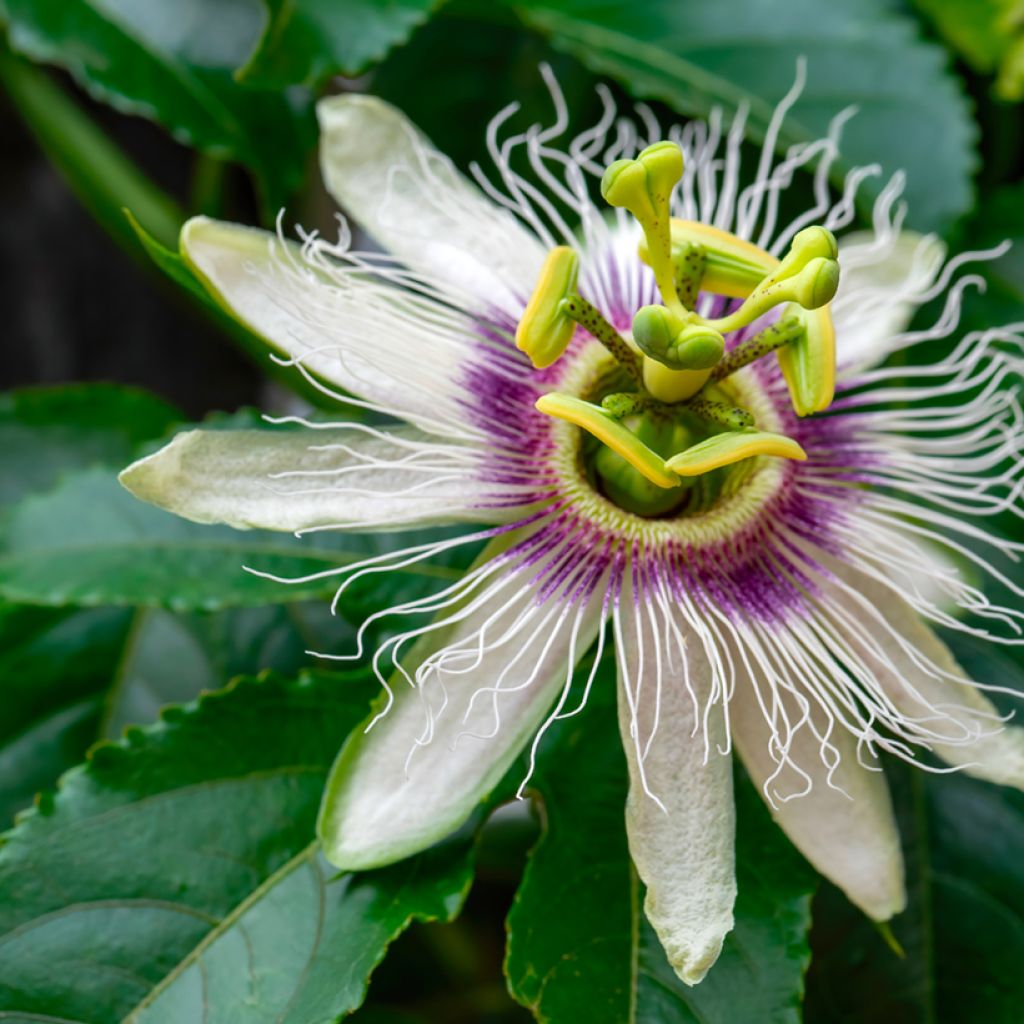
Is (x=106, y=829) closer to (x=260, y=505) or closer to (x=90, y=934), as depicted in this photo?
(x=90, y=934)

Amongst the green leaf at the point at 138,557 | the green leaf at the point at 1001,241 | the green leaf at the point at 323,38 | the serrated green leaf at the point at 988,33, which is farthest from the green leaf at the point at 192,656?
the serrated green leaf at the point at 988,33

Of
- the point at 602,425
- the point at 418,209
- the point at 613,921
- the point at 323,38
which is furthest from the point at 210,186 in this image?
the point at 613,921

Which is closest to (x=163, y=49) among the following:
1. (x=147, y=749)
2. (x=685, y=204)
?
(x=685, y=204)

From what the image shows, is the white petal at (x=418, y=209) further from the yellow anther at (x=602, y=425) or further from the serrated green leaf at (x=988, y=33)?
the serrated green leaf at (x=988, y=33)

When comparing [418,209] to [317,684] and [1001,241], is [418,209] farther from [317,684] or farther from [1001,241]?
[1001,241]

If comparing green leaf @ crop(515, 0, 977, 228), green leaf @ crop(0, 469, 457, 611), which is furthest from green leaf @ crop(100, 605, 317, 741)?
green leaf @ crop(515, 0, 977, 228)

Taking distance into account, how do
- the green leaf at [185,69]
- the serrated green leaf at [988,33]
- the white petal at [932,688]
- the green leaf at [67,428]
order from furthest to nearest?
the green leaf at [67,428], the serrated green leaf at [988,33], the green leaf at [185,69], the white petal at [932,688]
